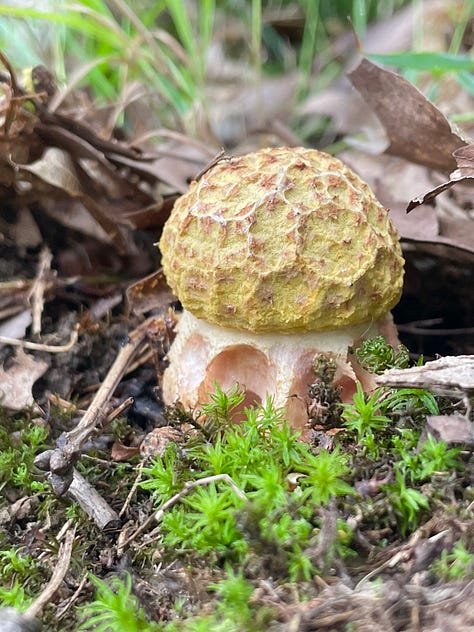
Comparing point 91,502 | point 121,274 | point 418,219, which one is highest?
point 91,502

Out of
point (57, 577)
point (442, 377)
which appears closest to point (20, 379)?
point (57, 577)

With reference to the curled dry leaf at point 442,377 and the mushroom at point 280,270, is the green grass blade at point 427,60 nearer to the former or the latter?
the mushroom at point 280,270

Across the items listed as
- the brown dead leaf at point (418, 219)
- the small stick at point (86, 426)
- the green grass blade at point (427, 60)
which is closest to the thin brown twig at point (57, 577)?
the small stick at point (86, 426)

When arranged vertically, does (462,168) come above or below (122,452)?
above

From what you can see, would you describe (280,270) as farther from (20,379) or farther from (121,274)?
(121,274)

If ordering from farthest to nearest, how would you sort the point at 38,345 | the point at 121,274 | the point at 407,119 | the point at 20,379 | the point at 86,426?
the point at 121,274 < the point at 407,119 < the point at 38,345 < the point at 20,379 < the point at 86,426

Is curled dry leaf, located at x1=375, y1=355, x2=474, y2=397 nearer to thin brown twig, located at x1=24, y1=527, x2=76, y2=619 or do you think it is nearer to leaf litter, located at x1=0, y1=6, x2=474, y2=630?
leaf litter, located at x1=0, y1=6, x2=474, y2=630
